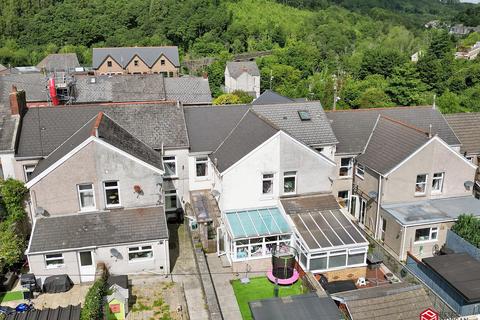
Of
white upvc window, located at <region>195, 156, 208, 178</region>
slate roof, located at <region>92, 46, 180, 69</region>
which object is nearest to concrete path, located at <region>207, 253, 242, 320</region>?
white upvc window, located at <region>195, 156, 208, 178</region>

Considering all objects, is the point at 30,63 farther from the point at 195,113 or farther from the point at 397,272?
the point at 397,272

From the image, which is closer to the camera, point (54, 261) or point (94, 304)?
point (94, 304)

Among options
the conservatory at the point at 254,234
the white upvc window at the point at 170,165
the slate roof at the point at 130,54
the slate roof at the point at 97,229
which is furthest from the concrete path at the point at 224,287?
the slate roof at the point at 130,54

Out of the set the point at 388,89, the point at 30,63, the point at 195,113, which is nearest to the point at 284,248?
the point at 195,113

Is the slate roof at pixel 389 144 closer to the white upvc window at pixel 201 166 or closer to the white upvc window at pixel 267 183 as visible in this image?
the white upvc window at pixel 267 183

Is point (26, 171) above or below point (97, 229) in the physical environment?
above

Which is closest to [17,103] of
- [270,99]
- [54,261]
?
[54,261]

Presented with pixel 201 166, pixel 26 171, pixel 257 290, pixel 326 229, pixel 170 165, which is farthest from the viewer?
pixel 201 166

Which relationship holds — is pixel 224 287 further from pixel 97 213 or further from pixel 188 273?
pixel 97 213

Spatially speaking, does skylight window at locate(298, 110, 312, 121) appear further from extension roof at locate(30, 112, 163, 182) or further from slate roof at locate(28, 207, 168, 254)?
slate roof at locate(28, 207, 168, 254)
